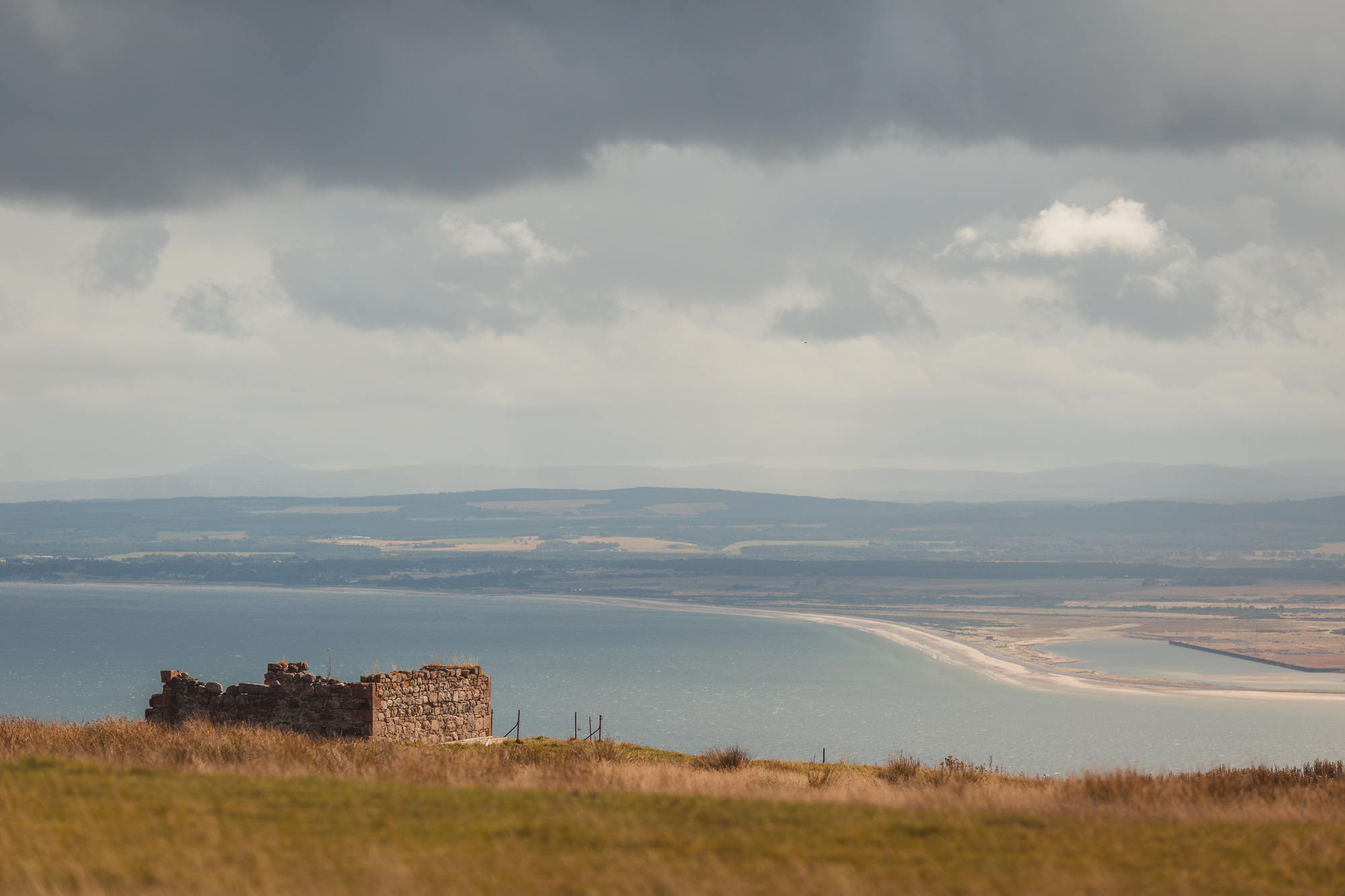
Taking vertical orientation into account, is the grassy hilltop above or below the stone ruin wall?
above

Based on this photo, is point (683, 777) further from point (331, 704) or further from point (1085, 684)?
point (1085, 684)

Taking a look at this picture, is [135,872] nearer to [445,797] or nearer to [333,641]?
[445,797]

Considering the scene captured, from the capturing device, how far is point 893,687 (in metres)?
138

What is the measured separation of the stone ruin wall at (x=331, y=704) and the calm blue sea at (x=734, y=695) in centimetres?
5505

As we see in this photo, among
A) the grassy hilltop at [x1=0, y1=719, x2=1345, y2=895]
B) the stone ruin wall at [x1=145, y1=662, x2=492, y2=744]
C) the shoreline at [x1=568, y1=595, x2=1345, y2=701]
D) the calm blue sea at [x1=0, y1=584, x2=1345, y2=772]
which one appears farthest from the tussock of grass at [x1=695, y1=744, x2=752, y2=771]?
the shoreline at [x1=568, y1=595, x2=1345, y2=701]

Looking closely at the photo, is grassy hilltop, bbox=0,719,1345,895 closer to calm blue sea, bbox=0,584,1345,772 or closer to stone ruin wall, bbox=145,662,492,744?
stone ruin wall, bbox=145,662,492,744

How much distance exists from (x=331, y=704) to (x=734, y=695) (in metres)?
103

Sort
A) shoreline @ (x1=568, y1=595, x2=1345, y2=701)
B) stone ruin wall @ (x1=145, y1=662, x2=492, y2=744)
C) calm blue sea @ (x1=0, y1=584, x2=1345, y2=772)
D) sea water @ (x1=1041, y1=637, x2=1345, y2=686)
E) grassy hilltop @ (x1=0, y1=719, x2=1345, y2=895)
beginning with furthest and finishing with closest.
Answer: sea water @ (x1=1041, y1=637, x2=1345, y2=686) < shoreline @ (x1=568, y1=595, x2=1345, y2=701) < calm blue sea @ (x1=0, y1=584, x2=1345, y2=772) < stone ruin wall @ (x1=145, y1=662, x2=492, y2=744) < grassy hilltop @ (x1=0, y1=719, x2=1345, y2=895)

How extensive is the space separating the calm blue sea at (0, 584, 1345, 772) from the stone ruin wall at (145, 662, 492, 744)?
5505cm

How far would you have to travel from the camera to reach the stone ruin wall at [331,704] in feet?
96.5

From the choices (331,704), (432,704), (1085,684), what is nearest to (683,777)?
(331,704)

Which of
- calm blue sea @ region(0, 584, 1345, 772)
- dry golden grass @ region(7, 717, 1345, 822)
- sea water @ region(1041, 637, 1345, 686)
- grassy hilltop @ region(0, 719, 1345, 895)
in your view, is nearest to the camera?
grassy hilltop @ region(0, 719, 1345, 895)

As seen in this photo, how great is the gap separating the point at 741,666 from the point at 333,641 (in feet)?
184

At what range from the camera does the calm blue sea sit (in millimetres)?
98562
